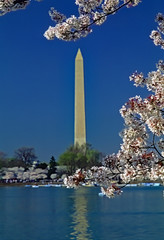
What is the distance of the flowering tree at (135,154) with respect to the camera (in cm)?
412

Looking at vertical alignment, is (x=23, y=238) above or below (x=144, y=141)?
below

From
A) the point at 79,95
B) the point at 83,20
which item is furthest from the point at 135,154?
the point at 79,95

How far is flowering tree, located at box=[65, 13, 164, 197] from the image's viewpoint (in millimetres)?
4115

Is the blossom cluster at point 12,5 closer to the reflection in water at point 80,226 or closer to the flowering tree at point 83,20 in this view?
the flowering tree at point 83,20

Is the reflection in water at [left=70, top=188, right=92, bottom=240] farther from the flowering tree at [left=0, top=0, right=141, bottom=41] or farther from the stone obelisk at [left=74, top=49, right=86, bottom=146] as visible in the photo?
the stone obelisk at [left=74, top=49, right=86, bottom=146]

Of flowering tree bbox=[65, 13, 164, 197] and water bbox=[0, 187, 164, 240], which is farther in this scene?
water bbox=[0, 187, 164, 240]

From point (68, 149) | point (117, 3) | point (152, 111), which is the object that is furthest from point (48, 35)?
point (68, 149)

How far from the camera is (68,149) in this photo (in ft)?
211

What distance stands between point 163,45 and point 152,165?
175 cm

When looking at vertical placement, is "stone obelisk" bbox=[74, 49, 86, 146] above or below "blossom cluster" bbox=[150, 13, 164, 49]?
above

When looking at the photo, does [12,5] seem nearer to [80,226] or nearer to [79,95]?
[80,226]

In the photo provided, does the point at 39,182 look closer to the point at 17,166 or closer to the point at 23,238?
the point at 17,166

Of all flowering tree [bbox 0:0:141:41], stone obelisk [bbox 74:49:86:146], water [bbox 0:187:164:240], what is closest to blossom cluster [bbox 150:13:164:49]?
flowering tree [bbox 0:0:141:41]

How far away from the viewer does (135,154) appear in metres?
4.50
